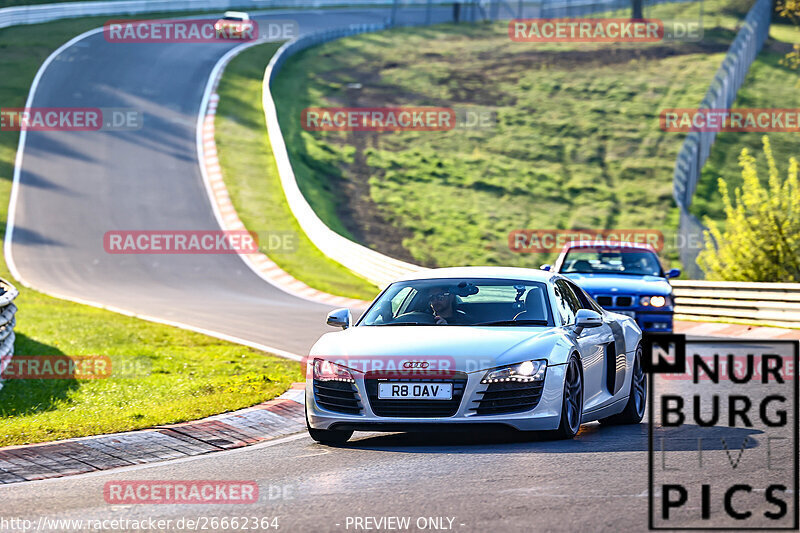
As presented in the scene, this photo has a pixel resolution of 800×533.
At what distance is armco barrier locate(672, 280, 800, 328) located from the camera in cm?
2209

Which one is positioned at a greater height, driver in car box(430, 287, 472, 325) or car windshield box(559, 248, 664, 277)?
driver in car box(430, 287, 472, 325)

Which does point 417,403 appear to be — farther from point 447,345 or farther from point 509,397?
point 509,397

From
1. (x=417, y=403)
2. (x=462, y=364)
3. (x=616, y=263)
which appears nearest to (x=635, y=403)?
(x=462, y=364)

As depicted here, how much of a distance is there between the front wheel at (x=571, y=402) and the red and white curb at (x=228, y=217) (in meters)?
15.9

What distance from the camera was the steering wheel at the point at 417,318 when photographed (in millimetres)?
9617

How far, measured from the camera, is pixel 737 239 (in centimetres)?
2609

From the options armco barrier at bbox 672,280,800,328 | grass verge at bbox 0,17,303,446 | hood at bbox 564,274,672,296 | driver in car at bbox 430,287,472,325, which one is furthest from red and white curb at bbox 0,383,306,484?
armco barrier at bbox 672,280,800,328

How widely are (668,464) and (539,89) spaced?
5360cm

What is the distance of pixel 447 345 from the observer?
8.80 m

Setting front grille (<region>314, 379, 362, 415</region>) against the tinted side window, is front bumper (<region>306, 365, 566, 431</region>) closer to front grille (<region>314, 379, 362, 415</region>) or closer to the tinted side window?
front grille (<region>314, 379, 362, 415</region>)

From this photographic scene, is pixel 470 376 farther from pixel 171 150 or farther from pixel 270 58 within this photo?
pixel 270 58

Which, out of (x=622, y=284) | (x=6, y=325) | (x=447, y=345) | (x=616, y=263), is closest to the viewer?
(x=447, y=345)

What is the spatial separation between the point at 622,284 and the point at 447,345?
9.22 meters

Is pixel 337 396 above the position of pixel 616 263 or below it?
above
